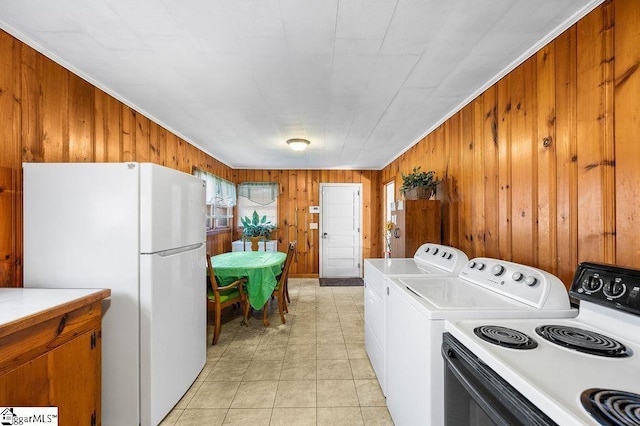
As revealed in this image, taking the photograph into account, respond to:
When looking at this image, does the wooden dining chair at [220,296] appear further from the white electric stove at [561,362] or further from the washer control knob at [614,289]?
the washer control knob at [614,289]

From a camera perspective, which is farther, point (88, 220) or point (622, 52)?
point (88, 220)

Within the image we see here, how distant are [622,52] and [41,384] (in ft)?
9.21

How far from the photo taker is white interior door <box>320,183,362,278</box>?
5676 mm

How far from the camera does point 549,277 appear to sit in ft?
4.12

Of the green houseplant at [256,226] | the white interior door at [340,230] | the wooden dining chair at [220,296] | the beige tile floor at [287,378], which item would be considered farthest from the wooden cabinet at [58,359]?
the white interior door at [340,230]

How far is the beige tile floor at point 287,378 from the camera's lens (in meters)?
1.76

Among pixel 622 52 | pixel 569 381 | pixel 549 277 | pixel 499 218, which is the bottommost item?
pixel 569 381

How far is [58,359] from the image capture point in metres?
1.19

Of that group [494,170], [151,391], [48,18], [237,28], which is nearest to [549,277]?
[494,170]

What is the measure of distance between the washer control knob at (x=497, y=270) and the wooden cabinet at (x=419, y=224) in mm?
994

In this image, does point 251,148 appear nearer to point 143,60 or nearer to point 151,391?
point 143,60

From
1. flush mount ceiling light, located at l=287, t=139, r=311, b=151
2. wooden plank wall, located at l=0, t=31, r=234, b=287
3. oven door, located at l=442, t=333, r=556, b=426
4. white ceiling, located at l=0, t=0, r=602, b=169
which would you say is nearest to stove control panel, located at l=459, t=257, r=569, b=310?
oven door, located at l=442, t=333, r=556, b=426

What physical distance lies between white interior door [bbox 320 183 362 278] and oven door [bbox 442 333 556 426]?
15.1 ft

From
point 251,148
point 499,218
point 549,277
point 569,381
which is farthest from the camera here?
point 251,148
